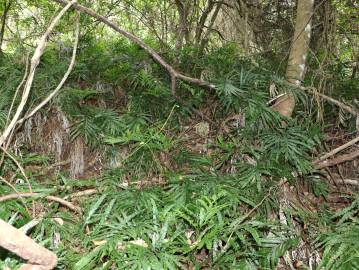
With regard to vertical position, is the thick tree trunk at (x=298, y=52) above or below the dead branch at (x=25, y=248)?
above

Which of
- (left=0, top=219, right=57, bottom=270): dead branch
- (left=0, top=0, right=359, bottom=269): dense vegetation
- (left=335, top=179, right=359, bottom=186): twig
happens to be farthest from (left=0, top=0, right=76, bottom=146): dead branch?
(left=335, top=179, right=359, bottom=186): twig

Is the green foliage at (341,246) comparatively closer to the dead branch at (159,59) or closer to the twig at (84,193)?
the dead branch at (159,59)

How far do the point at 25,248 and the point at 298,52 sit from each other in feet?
7.97

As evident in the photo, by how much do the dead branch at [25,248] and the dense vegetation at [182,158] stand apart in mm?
454

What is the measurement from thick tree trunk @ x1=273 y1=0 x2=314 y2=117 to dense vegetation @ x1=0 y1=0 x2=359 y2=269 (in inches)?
3.7

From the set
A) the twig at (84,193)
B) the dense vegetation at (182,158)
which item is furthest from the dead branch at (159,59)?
the twig at (84,193)

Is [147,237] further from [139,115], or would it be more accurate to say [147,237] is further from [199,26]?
[199,26]

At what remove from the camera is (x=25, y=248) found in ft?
3.73

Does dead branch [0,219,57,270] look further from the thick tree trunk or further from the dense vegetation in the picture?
the thick tree trunk

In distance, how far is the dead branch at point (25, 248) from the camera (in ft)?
3.54

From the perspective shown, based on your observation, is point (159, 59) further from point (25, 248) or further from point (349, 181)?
point (25, 248)

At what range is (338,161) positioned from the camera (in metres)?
2.73

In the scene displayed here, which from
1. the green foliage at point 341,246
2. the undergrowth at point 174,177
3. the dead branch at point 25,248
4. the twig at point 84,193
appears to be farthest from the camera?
the twig at point 84,193

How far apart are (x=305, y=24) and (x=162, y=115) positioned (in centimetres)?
134
